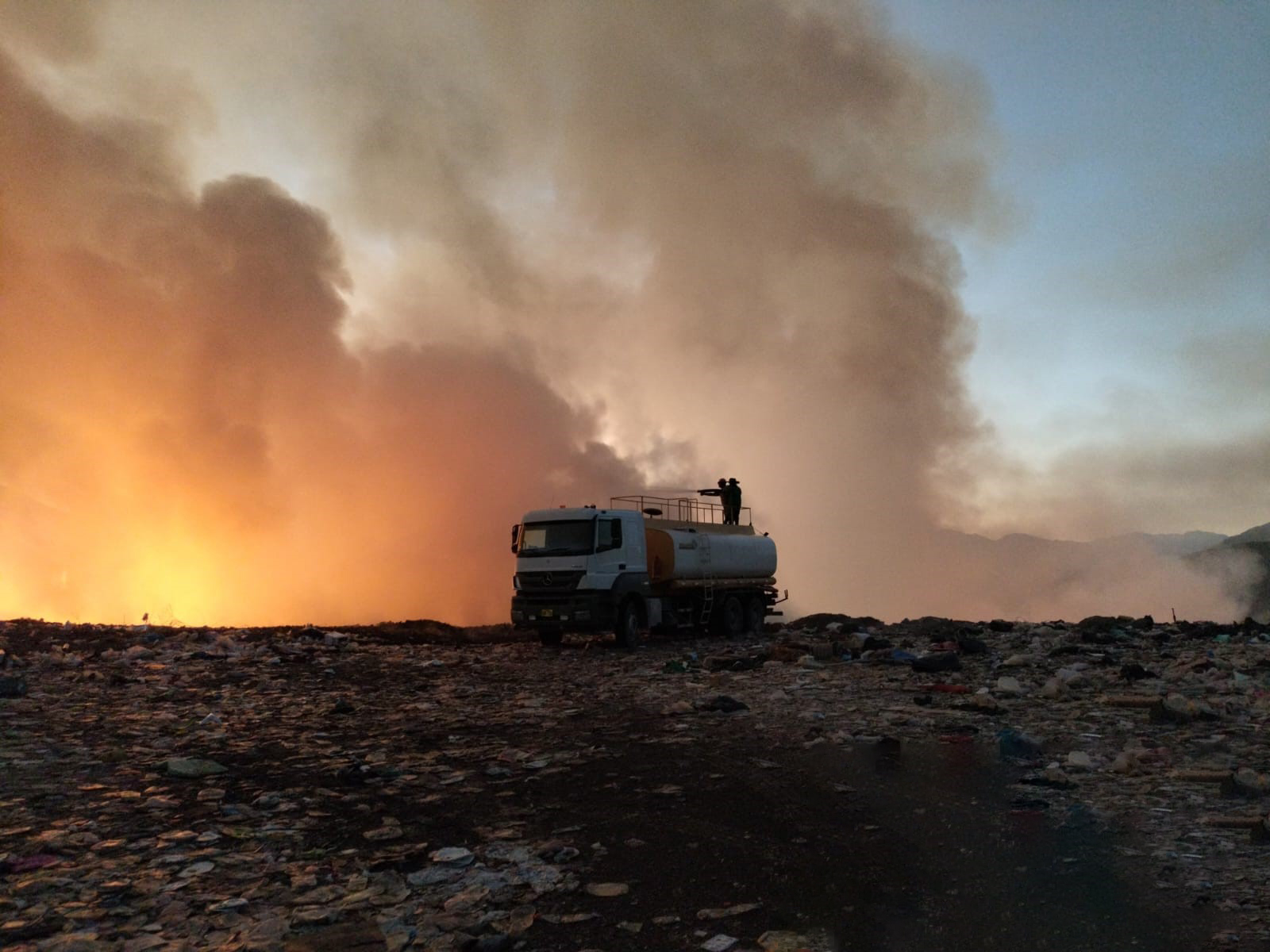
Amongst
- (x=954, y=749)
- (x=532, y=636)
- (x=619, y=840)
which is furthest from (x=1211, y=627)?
(x=619, y=840)

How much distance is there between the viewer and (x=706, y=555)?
62.3 ft

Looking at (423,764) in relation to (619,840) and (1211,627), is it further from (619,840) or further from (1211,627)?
(1211,627)

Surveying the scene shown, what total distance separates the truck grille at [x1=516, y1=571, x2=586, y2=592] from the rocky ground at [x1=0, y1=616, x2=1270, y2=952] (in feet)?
15.3

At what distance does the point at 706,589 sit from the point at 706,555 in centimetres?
81

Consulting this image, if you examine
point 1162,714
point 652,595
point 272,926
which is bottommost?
point 272,926

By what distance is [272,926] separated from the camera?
12.0 feet

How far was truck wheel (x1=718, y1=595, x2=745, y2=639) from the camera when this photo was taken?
19.5m

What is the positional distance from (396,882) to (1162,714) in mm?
7211

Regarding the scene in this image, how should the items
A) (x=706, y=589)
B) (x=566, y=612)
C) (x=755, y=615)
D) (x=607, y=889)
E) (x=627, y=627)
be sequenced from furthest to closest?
(x=755, y=615)
(x=706, y=589)
(x=627, y=627)
(x=566, y=612)
(x=607, y=889)

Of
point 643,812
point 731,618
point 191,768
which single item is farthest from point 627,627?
point 643,812

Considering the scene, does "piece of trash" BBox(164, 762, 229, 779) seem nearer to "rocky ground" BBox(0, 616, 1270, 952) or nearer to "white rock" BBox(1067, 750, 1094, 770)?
"rocky ground" BBox(0, 616, 1270, 952)

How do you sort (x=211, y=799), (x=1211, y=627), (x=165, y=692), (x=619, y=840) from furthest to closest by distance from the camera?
1. (x=1211, y=627)
2. (x=165, y=692)
3. (x=211, y=799)
4. (x=619, y=840)

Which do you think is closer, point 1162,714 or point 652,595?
point 1162,714

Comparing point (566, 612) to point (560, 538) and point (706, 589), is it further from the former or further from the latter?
point (706, 589)
